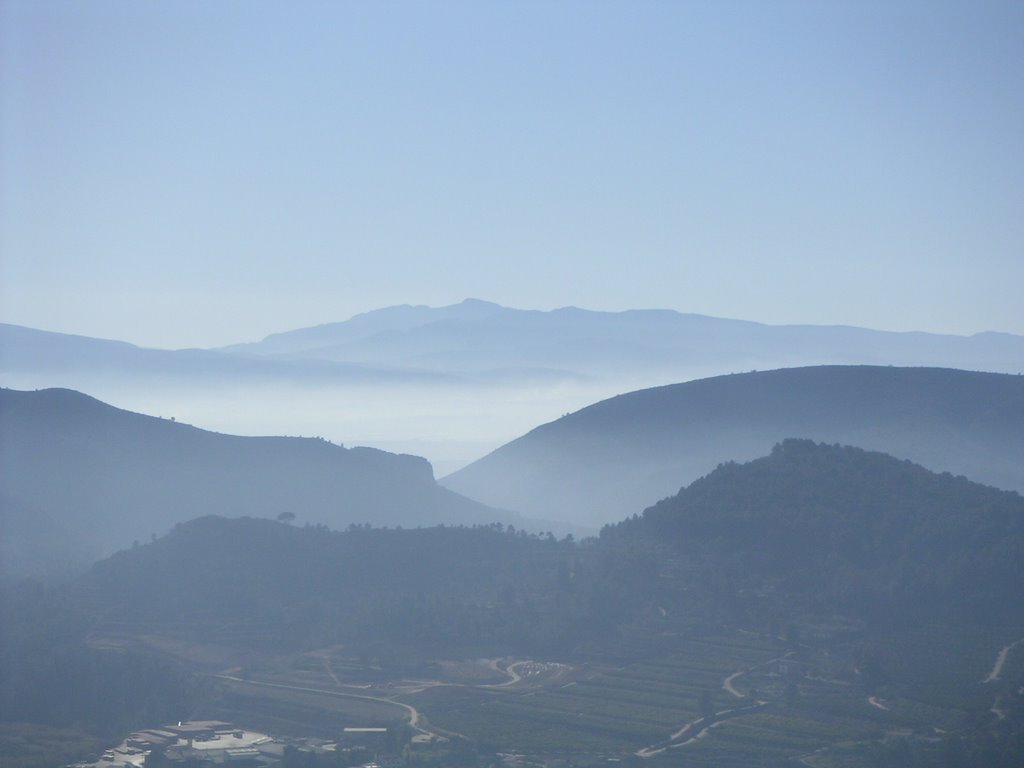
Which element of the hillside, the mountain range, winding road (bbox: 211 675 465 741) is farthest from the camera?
the mountain range

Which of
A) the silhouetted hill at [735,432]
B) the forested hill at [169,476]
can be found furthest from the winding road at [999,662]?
the forested hill at [169,476]

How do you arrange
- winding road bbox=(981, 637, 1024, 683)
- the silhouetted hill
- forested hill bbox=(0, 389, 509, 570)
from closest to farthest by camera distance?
winding road bbox=(981, 637, 1024, 683) < forested hill bbox=(0, 389, 509, 570) < the silhouetted hill

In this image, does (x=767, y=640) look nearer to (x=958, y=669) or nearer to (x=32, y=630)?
(x=958, y=669)

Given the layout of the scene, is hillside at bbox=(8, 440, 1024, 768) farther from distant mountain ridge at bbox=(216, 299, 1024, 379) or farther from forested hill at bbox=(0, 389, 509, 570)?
distant mountain ridge at bbox=(216, 299, 1024, 379)

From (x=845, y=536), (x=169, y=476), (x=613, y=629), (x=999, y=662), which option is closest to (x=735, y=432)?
(x=169, y=476)

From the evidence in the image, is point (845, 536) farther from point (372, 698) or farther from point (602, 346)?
point (602, 346)

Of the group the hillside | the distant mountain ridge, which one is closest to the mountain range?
A: the distant mountain ridge
